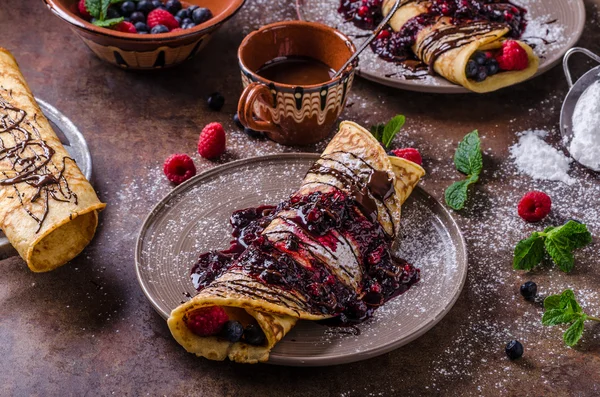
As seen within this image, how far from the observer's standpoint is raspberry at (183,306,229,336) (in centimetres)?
179

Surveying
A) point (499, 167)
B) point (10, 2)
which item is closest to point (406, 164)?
point (499, 167)

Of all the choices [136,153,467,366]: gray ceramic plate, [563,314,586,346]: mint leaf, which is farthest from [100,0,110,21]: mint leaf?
[563,314,586,346]: mint leaf

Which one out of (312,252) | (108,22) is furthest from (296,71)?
(312,252)

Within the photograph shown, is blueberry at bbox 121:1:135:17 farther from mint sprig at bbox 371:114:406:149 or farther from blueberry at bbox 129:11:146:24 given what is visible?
mint sprig at bbox 371:114:406:149

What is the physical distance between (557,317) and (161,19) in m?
1.72

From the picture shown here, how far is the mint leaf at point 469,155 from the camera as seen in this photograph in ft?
7.98

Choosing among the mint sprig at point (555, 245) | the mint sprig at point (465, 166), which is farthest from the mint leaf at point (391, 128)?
the mint sprig at point (555, 245)

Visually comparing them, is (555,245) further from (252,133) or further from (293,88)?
(252,133)

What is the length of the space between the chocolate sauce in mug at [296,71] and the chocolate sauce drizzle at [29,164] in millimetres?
761

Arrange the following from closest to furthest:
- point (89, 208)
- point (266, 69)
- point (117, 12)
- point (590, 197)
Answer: point (89, 208) → point (590, 197) → point (266, 69) → point (117, 12)

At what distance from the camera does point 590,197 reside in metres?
2.42

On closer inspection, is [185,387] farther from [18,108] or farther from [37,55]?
[37,55]

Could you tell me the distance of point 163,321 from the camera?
2020 millimetres

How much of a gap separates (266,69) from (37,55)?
981 millimetres
